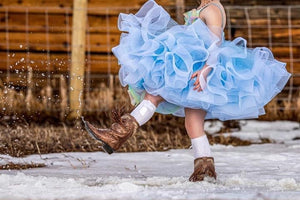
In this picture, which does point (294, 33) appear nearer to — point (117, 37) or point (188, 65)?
point (117, 37)

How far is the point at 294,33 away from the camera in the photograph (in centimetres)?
928

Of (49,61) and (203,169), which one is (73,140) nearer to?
(203,169)

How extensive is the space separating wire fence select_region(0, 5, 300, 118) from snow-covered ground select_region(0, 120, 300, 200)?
2.90 m

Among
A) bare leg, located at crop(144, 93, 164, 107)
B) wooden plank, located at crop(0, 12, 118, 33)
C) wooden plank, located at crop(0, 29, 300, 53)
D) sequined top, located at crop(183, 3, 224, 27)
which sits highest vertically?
wooden plank, located at crop(0, 12, 118, 33)

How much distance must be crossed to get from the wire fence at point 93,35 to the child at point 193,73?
5.09m

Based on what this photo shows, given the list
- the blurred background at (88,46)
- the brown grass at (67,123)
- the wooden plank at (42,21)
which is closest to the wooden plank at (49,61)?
the blurred background at (88,46)

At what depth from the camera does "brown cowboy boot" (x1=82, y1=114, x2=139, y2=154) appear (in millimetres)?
3891

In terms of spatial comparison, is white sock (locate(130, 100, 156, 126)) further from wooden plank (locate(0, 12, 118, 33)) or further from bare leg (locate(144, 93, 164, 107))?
wooden plank (locate(0, 12, 118, 33))

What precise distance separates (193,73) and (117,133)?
51 cm

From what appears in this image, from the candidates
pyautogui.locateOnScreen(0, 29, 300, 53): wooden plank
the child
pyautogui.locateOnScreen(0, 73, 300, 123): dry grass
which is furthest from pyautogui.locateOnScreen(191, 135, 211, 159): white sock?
pyautogui.locateOnScreen(0, 29, 300, 53): wooden plank

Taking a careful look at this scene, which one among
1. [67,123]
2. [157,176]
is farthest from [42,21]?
[157,176]

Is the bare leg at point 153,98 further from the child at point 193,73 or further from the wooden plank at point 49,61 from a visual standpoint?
the wooden plank at point 49,61

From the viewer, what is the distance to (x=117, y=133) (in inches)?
154

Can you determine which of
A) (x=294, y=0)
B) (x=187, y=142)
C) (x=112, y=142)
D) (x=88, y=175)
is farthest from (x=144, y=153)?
(x=294, y=0)
